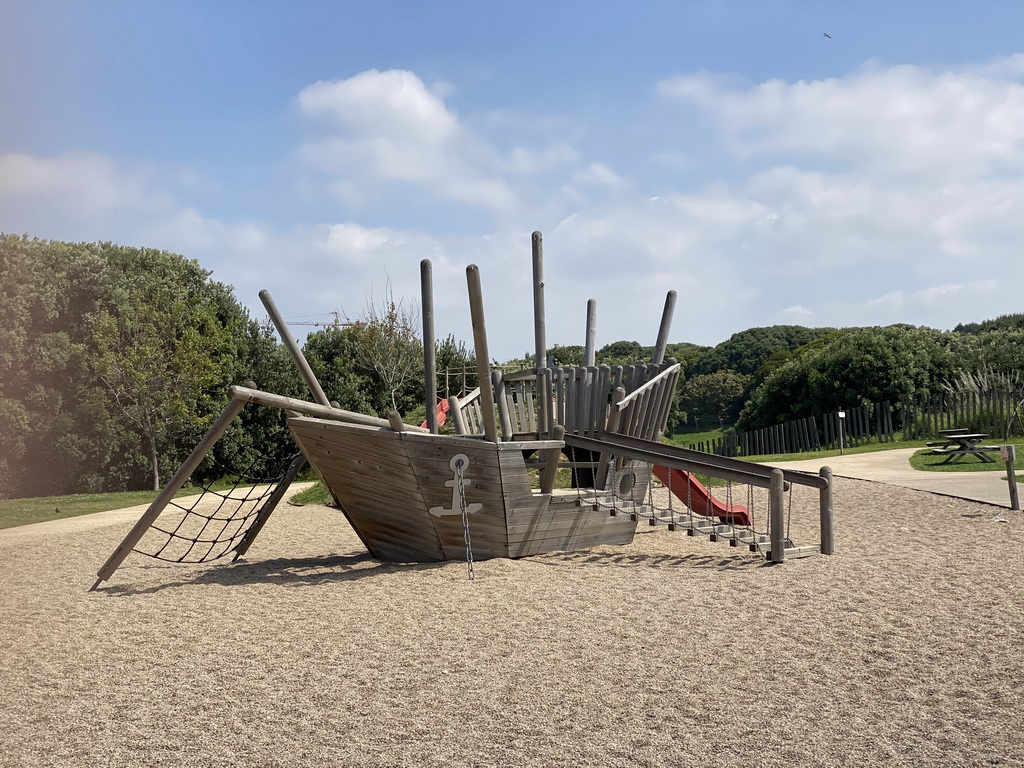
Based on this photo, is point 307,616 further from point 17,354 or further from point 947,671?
point 17,354

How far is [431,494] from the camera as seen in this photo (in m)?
7.97

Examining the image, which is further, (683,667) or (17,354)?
(17,354)

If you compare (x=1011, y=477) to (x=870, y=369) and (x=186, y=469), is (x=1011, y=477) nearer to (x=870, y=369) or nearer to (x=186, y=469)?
(x=186, y=469)

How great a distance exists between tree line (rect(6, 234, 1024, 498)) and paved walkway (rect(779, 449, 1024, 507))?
37.5ft

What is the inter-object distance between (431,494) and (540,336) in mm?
1927

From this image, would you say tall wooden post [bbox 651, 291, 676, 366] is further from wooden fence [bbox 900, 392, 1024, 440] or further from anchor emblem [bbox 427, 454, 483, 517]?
wooden fence [bbox 900, 392, 1024, 440]

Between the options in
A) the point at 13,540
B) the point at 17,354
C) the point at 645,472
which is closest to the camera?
the point at 645,472

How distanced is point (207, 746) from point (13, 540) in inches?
380

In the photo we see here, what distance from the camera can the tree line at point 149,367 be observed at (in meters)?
22.1

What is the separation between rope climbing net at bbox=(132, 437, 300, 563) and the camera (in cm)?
959

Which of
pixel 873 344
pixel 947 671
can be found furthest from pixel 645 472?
pixel 873 344

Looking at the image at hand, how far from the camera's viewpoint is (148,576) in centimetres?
900

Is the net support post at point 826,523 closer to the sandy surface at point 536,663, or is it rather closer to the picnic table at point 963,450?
the sandy surface at point 536,663

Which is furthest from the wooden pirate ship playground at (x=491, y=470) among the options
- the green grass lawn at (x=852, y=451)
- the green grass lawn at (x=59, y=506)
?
the green grass lawn at (x=852, y=451)
